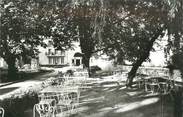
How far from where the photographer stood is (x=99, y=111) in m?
10.1

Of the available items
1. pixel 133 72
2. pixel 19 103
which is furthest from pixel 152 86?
pixel 19 103

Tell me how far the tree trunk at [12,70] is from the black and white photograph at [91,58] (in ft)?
0.14

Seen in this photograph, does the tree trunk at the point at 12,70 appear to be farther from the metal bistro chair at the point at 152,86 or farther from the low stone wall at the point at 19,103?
the metal bistro chair at the point at 152,86

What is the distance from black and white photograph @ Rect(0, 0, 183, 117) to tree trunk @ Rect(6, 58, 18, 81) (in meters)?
0.04

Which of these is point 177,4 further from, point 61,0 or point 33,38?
point 33,38

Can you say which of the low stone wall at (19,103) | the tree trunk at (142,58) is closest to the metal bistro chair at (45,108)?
the low stone wall at (19,103)

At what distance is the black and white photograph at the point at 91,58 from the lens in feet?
31.6

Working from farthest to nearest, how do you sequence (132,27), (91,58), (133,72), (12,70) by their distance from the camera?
1. (91,58)
2. (133,72)
3. (12,70)
4. (132,27)

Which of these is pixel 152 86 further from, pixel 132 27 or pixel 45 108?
pixel 45 108

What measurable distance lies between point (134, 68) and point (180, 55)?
4.49m

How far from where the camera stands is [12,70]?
1377cm

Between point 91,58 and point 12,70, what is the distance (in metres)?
3.52

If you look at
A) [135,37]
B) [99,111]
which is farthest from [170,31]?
[135,37]

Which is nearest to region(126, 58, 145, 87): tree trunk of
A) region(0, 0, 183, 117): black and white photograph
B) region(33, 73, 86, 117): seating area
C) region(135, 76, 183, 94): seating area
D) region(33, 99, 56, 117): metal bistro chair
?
region(0, 0, 183, 117): black and white photograph
